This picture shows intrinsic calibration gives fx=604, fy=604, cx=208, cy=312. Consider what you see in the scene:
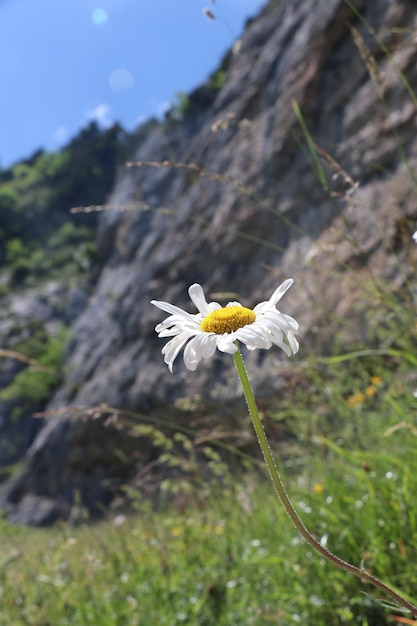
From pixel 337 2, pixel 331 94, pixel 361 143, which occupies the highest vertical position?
pixel 337 2

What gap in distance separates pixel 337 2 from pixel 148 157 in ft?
24.4

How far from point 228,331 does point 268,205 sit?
395 centimetres

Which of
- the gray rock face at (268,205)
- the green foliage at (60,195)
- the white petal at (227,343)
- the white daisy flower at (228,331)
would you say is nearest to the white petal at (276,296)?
the white daisy flower at (228,331)

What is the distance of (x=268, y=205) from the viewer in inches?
184

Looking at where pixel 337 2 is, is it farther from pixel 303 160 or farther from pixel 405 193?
pixel 405 193

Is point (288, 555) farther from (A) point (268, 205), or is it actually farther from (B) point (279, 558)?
(A) point (268, 205)

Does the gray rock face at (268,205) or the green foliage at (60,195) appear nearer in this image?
the gray rock face at (268,205)

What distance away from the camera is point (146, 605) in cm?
229

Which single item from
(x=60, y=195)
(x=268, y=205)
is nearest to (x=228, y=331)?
(x=268, y=205)

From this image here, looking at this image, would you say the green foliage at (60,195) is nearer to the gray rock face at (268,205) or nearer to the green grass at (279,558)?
the gray rock face at (268,205)

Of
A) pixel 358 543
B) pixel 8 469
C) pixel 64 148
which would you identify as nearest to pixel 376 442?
pixel 358 543

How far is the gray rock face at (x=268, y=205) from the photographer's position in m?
6.12

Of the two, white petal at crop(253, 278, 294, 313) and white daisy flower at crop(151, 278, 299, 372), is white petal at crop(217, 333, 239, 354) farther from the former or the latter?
white petal at crop(253, 278, 294, 313)

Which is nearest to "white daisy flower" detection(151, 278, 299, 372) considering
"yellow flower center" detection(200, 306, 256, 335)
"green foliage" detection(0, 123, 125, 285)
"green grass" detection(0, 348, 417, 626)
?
"yellow flower center" detection(200, 306, 256, 335)
